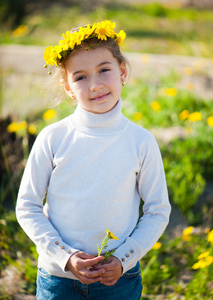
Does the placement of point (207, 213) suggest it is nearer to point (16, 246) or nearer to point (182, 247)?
point (182, 247)

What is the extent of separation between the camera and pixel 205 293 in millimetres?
1932

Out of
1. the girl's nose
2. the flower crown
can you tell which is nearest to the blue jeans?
the girl's nose

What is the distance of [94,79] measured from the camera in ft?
4.48

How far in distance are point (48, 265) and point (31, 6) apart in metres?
7.71

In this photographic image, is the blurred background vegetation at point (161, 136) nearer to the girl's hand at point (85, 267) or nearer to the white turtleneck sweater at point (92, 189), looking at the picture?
the white turtleneck sweater at point (92, 189)

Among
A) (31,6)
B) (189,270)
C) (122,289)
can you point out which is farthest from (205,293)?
(31,6)

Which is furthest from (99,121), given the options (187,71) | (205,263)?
(187,71)

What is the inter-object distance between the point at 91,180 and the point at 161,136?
6.25 ft

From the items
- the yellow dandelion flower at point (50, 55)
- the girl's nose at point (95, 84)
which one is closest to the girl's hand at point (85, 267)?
the girl's nose at point (95, 84)

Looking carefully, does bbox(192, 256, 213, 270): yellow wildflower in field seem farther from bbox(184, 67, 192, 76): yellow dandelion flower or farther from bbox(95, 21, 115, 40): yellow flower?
bbox(184, 67, 192, 76): yellow dandelion flower

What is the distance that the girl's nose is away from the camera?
4.43 ft

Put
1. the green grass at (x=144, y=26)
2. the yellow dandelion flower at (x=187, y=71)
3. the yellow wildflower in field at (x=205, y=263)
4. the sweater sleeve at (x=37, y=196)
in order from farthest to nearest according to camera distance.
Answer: the green grass at (x=144, y=26), the yellow dandelion flower at (x=187, y=71), the yellow wildflower in field at (x=205, y=263), the sweater sleeve at (x=37, y=196)

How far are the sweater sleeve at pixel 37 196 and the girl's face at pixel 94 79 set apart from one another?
8.2 inches

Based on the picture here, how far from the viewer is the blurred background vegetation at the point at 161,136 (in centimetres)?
215
